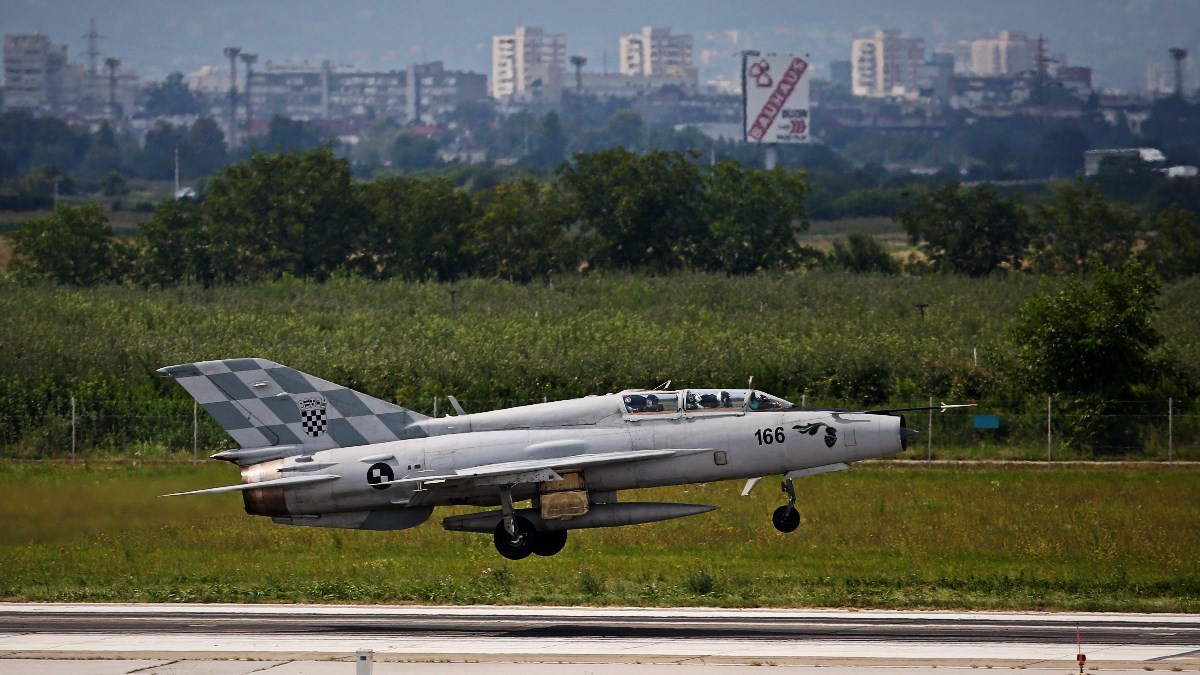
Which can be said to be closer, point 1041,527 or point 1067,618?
point 1067,618

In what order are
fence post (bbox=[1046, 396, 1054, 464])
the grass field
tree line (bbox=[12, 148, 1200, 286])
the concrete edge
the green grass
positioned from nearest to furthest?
the concrete edge
the grass field
fence post (bbox=[1046, 396, 1054, 464])
the green grass
tree line (bbox=[12, 148, 1200, 286])

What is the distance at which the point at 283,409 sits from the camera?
31.5 m

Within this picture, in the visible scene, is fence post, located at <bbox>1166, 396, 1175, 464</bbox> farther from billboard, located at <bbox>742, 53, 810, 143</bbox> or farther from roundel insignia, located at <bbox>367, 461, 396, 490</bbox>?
billboard, located at <bbox>742, 53, 810, 143</bbox>

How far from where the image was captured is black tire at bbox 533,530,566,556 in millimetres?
31375

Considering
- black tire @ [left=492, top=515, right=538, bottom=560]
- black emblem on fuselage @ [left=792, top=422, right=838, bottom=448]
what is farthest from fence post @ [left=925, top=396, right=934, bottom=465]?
black tire @ [left=492, top=515, right=538, bottom=560]

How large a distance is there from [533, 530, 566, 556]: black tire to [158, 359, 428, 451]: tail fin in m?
3.00

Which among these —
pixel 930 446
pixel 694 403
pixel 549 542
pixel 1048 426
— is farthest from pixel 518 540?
pixel 1048 426

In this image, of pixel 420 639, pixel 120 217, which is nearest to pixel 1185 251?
pixel 420 639

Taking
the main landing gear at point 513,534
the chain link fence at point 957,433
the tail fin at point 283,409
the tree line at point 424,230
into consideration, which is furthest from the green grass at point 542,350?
the main landing gear at point 513,534

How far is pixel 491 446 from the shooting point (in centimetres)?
3091

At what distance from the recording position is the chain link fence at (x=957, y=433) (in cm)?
5247

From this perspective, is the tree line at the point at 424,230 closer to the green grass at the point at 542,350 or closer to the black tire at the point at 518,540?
the green grass at the point at 542,350

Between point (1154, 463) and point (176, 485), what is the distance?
2967 cm

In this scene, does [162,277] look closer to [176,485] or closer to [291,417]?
[176,485]
